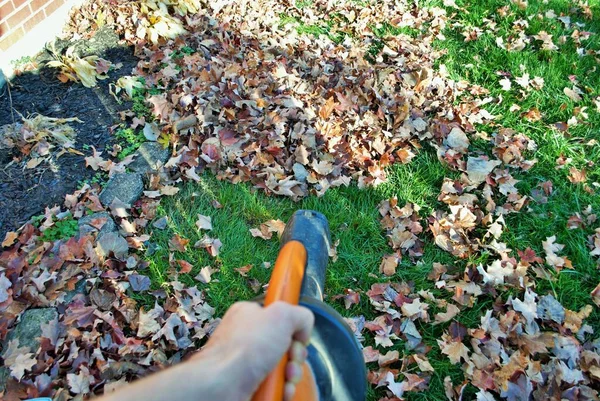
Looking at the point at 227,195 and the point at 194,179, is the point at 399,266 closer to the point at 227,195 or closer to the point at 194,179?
the point at 227,195

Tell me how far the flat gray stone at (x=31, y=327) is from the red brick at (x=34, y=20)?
2510 millimetres

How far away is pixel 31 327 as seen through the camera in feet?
8.23

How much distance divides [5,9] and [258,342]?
3.69 m

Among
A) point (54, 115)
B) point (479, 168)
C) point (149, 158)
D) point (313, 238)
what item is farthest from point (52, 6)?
point (479, 168)

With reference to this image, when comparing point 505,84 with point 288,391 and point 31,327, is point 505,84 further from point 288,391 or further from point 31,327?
point 31,327

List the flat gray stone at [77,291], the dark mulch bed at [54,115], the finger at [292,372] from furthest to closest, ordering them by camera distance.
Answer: the dark mulch bed at [54,115]
the flat gray stone at [77,291]
the finger at [292,372]

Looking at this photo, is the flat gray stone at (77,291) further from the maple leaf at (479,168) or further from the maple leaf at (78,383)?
the maple leaf at (479,168)

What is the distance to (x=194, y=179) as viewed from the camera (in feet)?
11.0

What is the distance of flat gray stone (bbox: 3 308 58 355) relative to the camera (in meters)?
2.47

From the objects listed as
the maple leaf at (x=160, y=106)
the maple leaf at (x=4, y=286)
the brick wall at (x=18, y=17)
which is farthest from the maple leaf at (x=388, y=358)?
the brick wall at (x=18, y=17)

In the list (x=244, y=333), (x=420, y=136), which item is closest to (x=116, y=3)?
(x=420, y=136)

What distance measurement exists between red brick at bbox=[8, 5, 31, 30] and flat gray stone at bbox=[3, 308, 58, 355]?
2.42 meters

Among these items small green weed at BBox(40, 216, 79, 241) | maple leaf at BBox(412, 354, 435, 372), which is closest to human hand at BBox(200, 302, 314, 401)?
maple leaf at BBox(412, 354, 435, 372)

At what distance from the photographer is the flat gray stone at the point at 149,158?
337 cm
